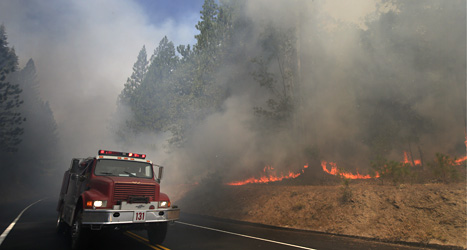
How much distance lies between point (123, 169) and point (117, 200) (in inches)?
55.6

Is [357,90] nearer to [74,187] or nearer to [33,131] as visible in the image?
[74,187]

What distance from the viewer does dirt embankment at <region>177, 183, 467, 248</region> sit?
7691 mm

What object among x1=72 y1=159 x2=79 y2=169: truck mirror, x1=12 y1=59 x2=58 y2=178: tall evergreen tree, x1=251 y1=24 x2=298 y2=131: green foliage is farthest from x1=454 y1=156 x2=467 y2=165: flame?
x1=12 y1=59 x2=58 y2=178: tall evergreen tree

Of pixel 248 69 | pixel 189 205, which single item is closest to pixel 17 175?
pixel 189 205

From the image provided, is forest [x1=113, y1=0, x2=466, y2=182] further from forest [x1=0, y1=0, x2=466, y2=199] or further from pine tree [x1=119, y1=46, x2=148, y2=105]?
pine tree [x1=119, y1=46, x2=148, y2=105]

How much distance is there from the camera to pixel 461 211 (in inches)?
306

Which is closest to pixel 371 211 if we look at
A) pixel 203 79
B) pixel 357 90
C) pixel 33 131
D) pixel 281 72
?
pixel 357 90

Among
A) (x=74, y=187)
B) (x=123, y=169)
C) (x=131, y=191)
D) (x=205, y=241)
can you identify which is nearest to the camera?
(x=131, y=191)

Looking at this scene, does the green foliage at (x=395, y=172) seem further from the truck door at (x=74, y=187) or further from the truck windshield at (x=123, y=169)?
the truck door at (x=74, y=187)

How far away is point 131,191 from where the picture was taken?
688 centimetres

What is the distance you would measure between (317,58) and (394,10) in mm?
5148

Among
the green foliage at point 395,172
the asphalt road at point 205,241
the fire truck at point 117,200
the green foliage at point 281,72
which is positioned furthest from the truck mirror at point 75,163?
the green foliage at point 395,172

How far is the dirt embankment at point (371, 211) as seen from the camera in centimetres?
769

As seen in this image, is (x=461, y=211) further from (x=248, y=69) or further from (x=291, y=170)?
(x=248, y=69)
